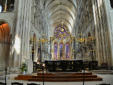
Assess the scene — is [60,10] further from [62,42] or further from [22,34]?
[22,34]

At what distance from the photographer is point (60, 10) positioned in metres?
42.7

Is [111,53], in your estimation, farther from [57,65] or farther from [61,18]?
[61,18]

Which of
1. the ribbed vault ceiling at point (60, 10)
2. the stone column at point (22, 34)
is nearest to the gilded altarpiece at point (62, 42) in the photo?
the stone column at point (22, 34)

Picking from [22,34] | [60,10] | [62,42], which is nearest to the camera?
[22,34]

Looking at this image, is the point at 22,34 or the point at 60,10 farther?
the point at 60,10

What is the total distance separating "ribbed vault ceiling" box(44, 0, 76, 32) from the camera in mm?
36319

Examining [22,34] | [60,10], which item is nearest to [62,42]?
[22,34]

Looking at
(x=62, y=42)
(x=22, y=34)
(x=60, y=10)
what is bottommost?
(x=62, y=42)

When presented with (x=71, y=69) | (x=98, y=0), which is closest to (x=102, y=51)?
(x=71, y=69)

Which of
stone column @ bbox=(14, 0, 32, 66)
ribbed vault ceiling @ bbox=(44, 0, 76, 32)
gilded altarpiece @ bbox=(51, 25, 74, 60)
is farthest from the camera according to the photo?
ribbed vault ceiling @ bbox=(44, 0, 76, 32)

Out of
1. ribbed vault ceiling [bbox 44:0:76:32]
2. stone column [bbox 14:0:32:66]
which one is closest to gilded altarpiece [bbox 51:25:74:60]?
stone column [bbox 14:0:32:66]

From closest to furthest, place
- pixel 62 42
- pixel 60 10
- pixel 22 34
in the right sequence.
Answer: pixel 22 34, pixel 62 42, pixel 60 10

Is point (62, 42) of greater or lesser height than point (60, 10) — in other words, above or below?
below

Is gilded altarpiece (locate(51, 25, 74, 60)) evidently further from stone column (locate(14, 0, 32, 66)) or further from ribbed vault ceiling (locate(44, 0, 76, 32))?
ribbed vault ceiling (locate(44, 0, 76, 32))
